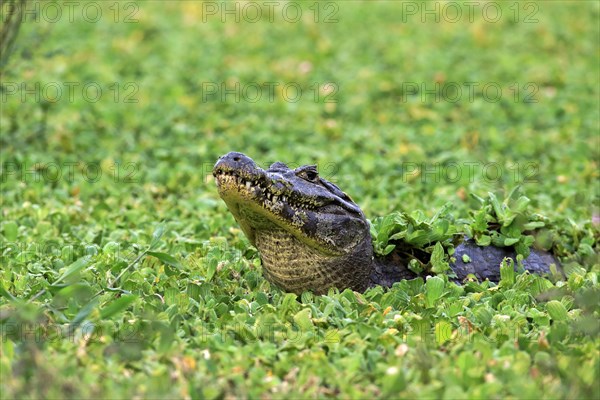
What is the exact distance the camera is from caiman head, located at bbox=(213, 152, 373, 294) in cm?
477

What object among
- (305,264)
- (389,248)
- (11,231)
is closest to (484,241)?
(389,248)

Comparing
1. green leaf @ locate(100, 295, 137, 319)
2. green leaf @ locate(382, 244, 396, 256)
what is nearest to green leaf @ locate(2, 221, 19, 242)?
green leaf @ locate(100, 295, 137, 319)

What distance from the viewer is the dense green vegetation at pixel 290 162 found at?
12.8 ft

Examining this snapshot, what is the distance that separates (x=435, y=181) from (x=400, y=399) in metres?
4.08

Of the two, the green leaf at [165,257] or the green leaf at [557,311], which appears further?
the green leaf at [165,257]

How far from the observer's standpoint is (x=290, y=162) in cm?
802

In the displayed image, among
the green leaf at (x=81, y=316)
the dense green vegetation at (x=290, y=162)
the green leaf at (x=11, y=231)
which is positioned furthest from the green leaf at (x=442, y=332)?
the green leaf at (x=11, y=231)

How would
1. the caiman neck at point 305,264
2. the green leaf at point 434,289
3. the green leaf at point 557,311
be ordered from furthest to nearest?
the caiman neck at point 305,264, the green leaf at point 434,289, the green leaf at point 557,311

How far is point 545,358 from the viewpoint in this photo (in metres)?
3.96

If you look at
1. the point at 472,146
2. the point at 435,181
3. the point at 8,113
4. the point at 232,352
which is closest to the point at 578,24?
the point at 472,146

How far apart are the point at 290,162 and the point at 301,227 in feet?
10.6

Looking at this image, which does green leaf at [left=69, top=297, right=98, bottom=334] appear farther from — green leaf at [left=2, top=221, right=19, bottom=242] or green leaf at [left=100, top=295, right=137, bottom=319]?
green leaf at [left=2, top=221, right=19, bottom=242]

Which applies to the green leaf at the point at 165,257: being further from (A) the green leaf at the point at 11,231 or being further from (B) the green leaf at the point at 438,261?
(A) the green leaf at the point at 11,231

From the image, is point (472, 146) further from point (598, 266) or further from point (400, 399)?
point (400, 399)
